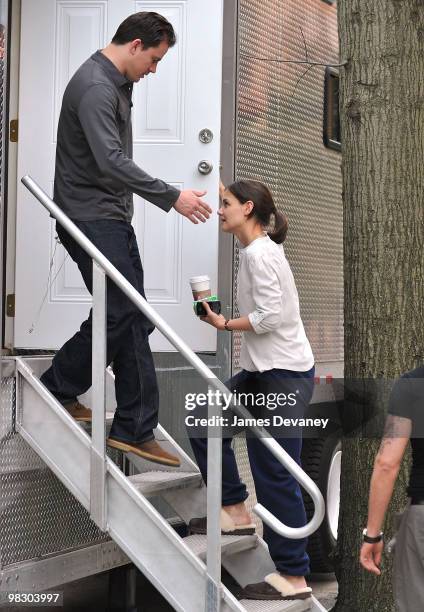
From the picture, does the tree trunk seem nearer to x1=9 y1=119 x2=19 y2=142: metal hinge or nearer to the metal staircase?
the metal staircase

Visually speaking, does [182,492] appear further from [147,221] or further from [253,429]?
[147,221]

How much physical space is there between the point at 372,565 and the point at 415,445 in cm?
42

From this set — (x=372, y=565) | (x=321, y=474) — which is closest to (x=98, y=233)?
(x=372, y=565)

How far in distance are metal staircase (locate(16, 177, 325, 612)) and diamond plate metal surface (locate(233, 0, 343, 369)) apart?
1244mm

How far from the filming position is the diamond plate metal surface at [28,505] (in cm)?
462

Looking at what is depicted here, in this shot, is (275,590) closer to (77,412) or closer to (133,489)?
(133,489)

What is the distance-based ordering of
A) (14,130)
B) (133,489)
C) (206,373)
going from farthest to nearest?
(14,130)
(133,489)
(206,373)

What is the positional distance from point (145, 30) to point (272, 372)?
1.47 m

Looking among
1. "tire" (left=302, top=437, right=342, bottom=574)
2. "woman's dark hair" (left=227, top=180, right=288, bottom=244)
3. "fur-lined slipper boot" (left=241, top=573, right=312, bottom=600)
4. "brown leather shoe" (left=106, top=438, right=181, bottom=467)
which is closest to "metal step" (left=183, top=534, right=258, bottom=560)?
"fur-lined slipper boot" (left=241, top=573, right=312, bottom=600)

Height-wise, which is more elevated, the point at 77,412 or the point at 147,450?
the point at 77,412

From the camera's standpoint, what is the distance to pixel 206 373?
13.5 ft

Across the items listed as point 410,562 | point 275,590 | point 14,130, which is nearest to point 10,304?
point 14,130

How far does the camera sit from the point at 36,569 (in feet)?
15.4

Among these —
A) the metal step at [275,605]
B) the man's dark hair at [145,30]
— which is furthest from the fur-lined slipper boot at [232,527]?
the man's dark hair at [145,30]
